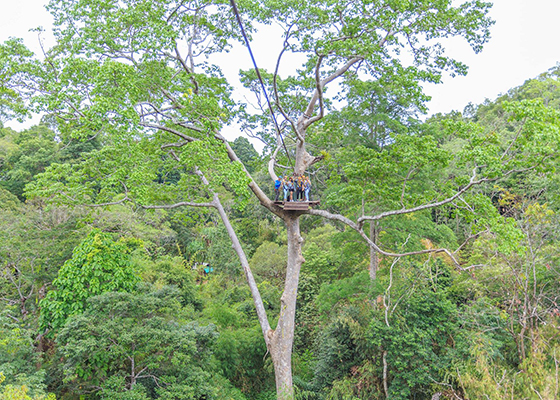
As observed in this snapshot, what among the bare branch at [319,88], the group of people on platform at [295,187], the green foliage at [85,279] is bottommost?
the green foliage at [85,279]

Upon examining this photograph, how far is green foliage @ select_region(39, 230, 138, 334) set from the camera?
7555mm

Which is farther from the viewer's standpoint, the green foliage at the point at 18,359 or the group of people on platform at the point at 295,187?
the group of people on platform at the point at 295,187

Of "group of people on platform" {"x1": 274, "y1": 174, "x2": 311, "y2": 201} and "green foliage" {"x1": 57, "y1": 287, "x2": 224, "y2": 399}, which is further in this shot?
"group of people on platform" {"x1": 274, "y1": 174, "x2": 311, "y2": 201}

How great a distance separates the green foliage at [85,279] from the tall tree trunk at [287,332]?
337 cm

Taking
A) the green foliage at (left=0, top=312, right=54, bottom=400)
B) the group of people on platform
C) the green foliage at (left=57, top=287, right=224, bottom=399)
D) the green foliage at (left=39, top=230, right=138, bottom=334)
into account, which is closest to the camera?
the green foliage at (left=0, top=312, right=54, bottom=400)

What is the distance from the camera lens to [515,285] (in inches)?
317

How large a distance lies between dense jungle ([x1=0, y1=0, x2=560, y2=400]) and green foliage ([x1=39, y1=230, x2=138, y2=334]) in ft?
0.14

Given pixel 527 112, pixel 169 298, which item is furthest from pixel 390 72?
pixel 169 298

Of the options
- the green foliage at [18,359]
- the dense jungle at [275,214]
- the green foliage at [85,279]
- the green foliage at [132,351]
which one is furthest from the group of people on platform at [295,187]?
the green foliage at [18,359]

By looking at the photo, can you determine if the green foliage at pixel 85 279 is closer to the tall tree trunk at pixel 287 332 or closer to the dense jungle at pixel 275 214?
the dense jungle at pixel 275 214

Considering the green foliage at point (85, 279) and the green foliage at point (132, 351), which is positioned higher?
the green foliage at point (85, 279)

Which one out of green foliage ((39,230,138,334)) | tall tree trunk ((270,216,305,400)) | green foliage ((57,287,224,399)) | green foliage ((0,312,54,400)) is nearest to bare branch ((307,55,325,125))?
tall tree trunk ((270,216,305,400))

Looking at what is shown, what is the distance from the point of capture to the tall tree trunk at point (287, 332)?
7625 mm

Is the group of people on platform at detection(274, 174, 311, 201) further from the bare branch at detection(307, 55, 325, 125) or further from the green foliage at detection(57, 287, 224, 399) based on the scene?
the green foliage at detection(57, 287, 224, 399)
